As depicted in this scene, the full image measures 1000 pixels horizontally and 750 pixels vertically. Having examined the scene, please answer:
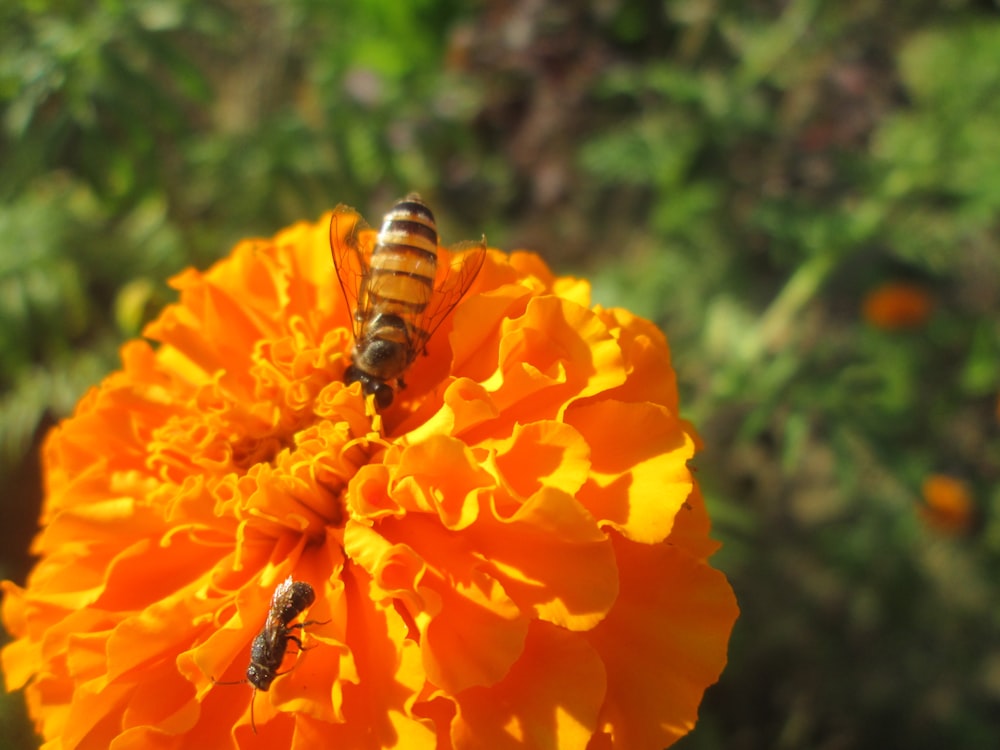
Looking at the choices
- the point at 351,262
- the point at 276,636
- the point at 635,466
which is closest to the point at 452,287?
the point at 351,262

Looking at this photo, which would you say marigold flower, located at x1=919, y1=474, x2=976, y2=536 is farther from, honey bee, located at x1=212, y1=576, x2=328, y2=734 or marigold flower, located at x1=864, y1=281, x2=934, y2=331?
Answer: honey bee, located at x1=212, y1=576, x2=328, y2=734

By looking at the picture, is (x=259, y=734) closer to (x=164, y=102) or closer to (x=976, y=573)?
(x=164, y=102)

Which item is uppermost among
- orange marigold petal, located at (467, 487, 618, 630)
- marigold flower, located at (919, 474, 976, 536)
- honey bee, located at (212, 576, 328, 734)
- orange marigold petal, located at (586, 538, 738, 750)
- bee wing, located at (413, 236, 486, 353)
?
bee wing, located at (413, 236, 486, 353)

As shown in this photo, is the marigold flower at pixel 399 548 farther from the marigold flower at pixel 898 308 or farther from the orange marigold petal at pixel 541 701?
the marigold flower at pixel 898 308

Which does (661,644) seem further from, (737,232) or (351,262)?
(737,232)

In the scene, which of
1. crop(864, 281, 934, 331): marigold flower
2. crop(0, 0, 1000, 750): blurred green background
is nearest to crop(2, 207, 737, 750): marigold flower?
crop(0, 0, 1000, 750): blurred green background

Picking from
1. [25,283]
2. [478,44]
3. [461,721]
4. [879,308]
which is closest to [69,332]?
[25,283]

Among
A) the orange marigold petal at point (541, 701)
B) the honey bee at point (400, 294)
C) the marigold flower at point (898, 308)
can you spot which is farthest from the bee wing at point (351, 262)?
the marigold flower at point (898, 308)
